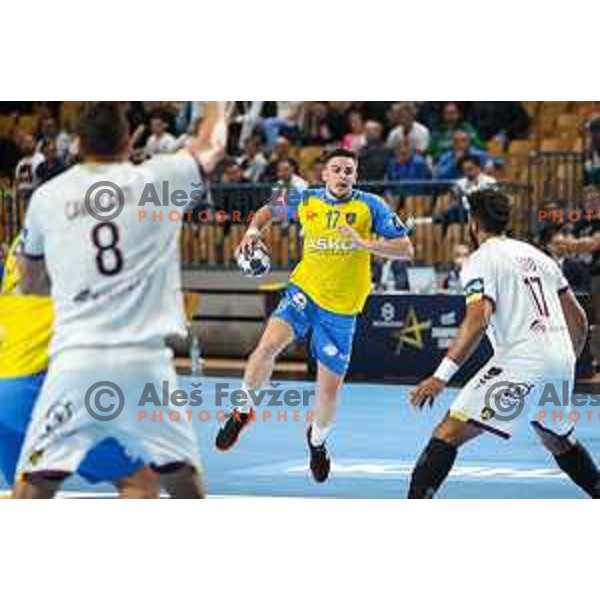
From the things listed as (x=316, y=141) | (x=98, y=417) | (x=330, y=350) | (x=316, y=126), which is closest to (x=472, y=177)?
(x=316, y=141)

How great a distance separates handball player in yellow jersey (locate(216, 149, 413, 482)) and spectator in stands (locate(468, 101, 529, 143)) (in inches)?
188

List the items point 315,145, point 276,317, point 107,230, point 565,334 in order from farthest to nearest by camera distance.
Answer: point 315,145, point 276,317, point 565,334, point 107,230

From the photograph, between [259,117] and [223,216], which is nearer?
[223,216]

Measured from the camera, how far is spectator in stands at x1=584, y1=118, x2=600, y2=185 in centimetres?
1102

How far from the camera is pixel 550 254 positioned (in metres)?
9.91

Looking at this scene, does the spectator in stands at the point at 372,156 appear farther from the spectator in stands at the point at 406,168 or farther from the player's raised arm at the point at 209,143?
the player's raised arm at the point at 209,143

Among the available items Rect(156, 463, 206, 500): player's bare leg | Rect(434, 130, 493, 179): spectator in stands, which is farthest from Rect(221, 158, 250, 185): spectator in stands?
Rect(434, 130, 493, 179): spectator in stands

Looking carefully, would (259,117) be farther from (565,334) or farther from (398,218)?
(565,334)

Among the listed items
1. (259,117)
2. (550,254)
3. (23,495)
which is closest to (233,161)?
(259,117)

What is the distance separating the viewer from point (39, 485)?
8.46 metres

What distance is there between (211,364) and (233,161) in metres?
1.29

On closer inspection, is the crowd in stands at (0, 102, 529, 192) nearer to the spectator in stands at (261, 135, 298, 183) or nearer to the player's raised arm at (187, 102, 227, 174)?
the spectator in stands at (261, 135, 298, 183)

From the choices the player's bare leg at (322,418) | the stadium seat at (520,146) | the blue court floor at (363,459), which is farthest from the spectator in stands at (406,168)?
the stadium seat at (520,146)

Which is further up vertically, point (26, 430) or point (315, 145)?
point (315, 145)
